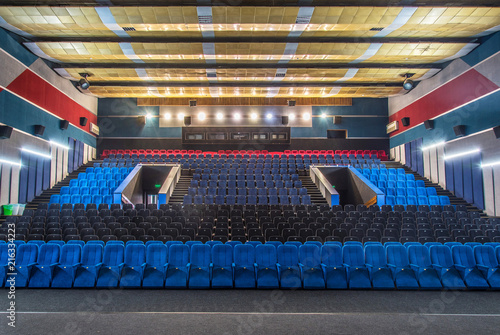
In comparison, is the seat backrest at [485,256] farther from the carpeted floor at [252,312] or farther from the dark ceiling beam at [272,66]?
the dark ceiling beam at [272,66]

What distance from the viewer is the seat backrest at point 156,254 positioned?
5797 millimetres

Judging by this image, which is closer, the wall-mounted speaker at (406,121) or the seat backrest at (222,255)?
the seat backrest at (222,255)

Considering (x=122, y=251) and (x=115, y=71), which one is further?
(x=115, y=71)

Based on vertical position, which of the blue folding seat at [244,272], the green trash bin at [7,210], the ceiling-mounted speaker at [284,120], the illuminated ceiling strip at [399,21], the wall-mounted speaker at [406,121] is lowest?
the blue folding seat at [244,272]

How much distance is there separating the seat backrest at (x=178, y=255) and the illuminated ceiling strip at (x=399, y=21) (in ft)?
26.3

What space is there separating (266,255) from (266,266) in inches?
8.1

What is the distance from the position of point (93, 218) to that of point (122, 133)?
1134 centimetres

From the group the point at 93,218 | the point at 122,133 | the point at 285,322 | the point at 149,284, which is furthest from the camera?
the point at 122,133

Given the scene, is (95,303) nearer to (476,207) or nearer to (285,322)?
(285,322)

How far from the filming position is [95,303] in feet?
16.3

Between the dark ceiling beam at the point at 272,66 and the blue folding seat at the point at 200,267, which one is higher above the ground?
the dark ceiling beam at the point at 272,66

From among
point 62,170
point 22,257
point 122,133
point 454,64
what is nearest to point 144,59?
point 62,170

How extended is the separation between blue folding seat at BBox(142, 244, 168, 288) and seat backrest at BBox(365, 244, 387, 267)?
3333mm

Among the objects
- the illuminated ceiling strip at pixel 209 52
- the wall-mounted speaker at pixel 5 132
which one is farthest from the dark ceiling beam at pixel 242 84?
the wall-mounted speaker at pixel 5 132
